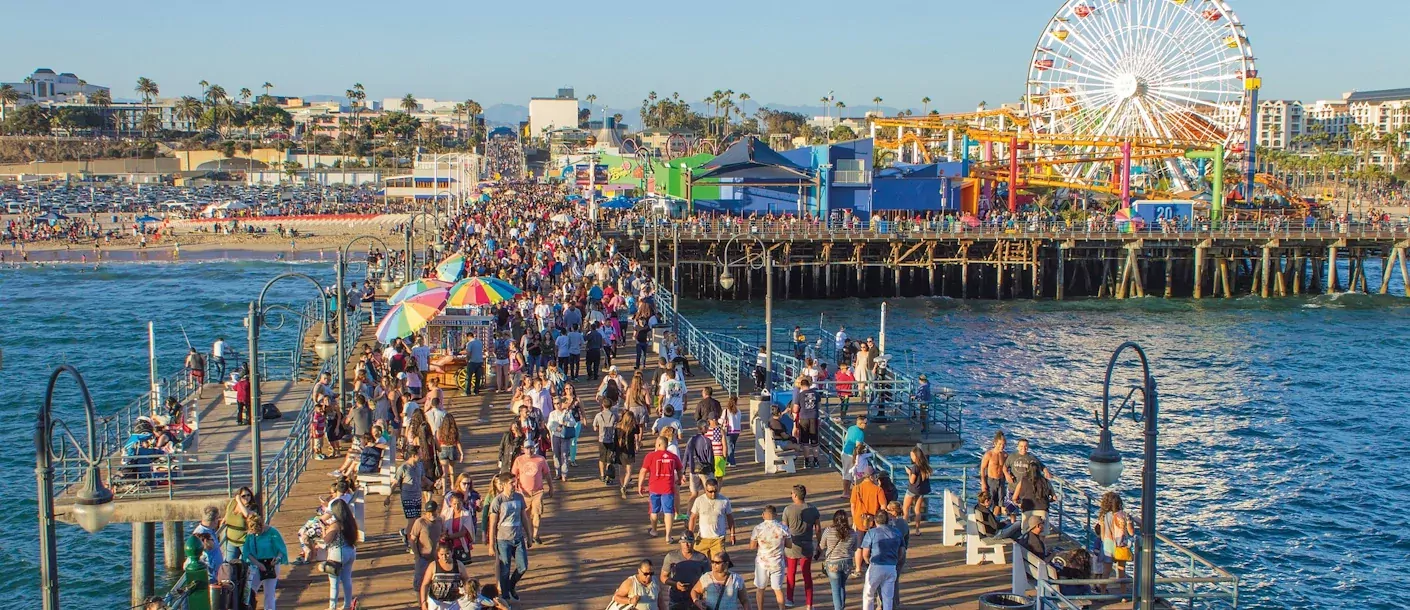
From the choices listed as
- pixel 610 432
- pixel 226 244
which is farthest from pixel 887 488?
pixel 226 244

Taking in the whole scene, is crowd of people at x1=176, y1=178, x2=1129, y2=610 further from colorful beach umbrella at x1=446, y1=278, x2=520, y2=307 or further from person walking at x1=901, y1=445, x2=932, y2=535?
colorful beach umbrella at x1=446, y1=278, x2=520, y2=307

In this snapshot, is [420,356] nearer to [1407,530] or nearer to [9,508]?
[9,508]

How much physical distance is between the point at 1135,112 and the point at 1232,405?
130 ft

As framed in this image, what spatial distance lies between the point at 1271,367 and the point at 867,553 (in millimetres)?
31165

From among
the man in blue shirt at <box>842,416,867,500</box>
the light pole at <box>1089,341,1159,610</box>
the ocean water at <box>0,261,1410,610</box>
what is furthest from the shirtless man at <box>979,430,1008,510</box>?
the ocean water at <box>0,261,1410,610</box>

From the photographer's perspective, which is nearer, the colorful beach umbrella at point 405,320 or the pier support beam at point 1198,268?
the colorful beach umbrella at point 405,320

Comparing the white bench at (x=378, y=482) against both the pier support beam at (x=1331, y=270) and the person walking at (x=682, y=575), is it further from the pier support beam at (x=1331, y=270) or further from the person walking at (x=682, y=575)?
the pier support beam at (x=1331, y=270)

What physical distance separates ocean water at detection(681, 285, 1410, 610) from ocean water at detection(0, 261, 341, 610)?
49.7 ft

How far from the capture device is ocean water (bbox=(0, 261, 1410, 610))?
20.2 m

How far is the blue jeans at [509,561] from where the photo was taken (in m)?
10.7

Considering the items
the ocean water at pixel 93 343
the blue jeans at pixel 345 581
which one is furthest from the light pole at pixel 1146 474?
the ocean water at pixel 93 343

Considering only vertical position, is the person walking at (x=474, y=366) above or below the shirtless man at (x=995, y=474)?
above

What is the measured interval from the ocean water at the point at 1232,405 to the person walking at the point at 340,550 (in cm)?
1280

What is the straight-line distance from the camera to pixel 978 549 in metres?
A: 11.9
